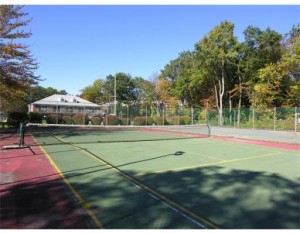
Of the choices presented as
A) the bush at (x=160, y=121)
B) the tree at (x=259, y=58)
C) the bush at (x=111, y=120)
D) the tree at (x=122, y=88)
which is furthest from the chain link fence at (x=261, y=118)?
the tree at (x=122, y=88)

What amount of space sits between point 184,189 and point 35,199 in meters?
3.59

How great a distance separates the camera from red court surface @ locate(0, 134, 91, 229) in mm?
6262

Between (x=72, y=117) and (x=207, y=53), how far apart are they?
62.6 ft

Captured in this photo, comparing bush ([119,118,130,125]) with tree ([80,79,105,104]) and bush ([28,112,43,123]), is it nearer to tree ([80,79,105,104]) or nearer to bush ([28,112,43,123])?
bush ([28,112,43,123])

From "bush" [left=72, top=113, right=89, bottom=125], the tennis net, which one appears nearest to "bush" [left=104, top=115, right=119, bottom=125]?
"bush" [left=72, top=113, right=89, bottom=125]

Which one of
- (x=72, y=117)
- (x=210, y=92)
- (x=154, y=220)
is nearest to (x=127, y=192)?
(x=154, y=220)

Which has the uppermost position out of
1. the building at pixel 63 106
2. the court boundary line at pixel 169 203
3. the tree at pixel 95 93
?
the tree at pixel 95 93

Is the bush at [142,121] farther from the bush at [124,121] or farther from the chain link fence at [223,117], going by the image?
the bush at [124,121]

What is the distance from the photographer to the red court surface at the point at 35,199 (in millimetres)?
6262

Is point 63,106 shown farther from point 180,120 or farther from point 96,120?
point 180,120

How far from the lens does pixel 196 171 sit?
11336mm

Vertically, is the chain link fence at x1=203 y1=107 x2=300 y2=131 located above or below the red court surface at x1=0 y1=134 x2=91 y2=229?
above

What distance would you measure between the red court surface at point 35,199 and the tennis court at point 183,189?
0.29 m

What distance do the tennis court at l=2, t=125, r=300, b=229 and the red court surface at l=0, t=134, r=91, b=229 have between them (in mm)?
294
